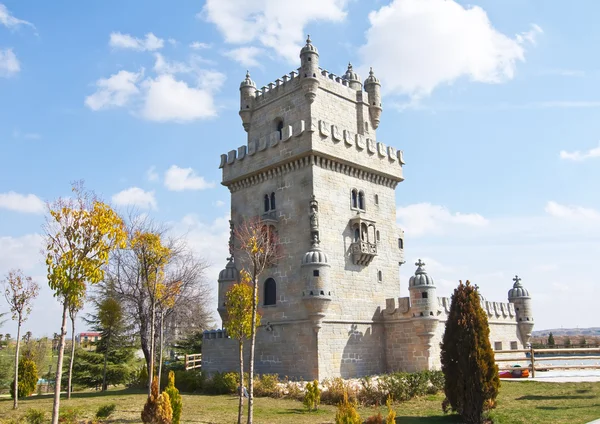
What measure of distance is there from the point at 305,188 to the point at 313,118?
3846 mm

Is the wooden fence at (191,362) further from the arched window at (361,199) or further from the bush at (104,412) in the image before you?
the bush at (104,412)

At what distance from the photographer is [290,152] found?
87.4 feet

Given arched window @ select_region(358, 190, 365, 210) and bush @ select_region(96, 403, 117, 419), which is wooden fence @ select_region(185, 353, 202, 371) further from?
bush @ select_region(96, 403, 117, 419)

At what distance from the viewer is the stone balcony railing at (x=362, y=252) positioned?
26.5 metres

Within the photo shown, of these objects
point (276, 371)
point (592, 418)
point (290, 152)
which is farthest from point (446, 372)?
point (290, 152)

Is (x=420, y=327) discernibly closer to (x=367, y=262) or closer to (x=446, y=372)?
(x=367, y=262)

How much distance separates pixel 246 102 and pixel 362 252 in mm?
11653

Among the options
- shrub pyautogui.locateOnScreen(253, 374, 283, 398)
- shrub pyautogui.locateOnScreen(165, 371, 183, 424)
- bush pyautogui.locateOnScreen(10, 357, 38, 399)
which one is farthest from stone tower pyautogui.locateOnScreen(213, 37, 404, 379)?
shrub pyautogui.locateOnScreen(165, 371, 183, 424)

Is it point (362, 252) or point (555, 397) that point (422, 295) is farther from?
point (555, 397)

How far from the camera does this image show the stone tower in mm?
24500

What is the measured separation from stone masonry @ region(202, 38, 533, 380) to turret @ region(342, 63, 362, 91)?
87 mm

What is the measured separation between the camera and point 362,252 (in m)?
26.4

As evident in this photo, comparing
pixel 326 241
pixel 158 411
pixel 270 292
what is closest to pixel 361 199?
pixel 326 241

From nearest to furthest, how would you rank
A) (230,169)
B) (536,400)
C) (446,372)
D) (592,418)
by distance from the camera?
(592,418), (446,372), (536,400), (230,169)
